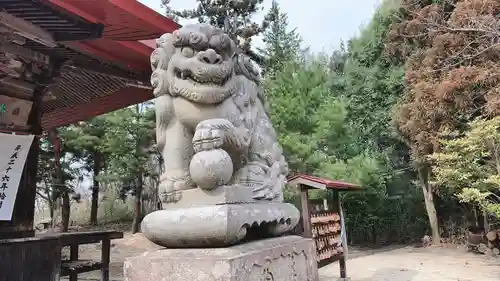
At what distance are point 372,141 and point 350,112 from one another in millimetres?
1301

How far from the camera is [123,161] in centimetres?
1386

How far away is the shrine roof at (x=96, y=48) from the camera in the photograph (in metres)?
3.87

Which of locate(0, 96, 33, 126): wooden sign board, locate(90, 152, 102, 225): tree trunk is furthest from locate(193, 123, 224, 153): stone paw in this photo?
locate(90, 152, 102, 225): tree trunk

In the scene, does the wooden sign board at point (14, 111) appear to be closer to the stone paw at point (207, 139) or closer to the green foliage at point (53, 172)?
the stone paw at point (207, 139)

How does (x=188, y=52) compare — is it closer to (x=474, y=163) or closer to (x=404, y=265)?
(x=474, y=163)

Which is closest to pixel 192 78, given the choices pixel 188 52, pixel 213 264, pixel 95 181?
pixel 188 52

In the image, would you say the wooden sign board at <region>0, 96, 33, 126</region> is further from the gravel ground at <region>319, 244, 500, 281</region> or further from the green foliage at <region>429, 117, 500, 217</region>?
the green foliage at <region>429, 117, 500, 217</region>

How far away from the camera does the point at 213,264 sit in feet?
6.02

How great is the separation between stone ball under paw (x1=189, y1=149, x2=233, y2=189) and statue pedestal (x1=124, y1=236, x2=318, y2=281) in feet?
1.10

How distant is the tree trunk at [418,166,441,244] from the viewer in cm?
1292

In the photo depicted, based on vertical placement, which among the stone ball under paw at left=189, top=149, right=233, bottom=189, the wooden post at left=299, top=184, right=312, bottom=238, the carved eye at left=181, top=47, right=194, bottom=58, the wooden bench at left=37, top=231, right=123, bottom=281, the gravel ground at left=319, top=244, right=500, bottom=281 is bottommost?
the gravel ground at left=319, top=244, right=500, bottom=281

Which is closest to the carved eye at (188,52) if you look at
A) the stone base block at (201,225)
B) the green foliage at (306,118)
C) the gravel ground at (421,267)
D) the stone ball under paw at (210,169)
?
the stone ball under paw at (210,169)

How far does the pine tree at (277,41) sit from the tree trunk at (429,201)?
6528mm

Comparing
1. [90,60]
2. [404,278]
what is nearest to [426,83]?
[404,278]
